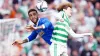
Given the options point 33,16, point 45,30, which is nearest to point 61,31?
point 45,30

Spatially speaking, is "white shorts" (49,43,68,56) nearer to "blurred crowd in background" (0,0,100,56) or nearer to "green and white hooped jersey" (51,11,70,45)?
"green and white hooped jersey" (51,11,70,45)

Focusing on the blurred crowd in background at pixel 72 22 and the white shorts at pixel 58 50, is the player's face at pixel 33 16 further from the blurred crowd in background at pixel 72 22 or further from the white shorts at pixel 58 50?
the blurred crowd in background at pixel 72 22

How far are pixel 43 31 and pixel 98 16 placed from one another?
5.47 metres

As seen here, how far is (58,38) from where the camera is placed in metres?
7.73

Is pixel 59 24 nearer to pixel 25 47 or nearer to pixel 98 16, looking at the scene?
pixel 25 47

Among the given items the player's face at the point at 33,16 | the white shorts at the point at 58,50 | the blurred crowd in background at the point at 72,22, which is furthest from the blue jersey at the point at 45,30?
the blurred crowd in background at the point at 72,22

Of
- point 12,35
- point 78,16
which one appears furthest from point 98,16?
point 12,35

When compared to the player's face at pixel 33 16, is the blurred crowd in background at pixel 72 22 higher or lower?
lower

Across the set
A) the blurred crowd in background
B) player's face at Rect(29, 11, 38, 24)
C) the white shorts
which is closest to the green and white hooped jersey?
the white shorts

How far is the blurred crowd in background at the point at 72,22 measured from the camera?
12078 mm

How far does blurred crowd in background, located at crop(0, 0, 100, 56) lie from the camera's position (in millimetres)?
12078

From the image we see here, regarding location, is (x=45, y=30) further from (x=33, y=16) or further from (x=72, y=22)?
(x=72, y=22)

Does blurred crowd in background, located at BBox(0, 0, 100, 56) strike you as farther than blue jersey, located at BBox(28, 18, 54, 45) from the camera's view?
Yes

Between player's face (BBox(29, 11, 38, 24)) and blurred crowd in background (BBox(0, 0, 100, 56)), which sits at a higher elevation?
player's face (BBox(29, 11, 38, 24))
